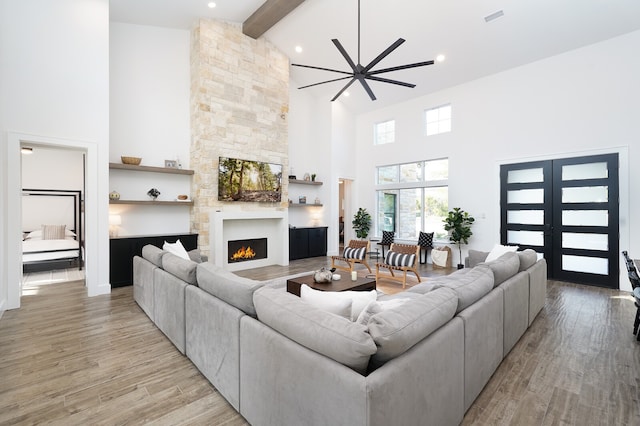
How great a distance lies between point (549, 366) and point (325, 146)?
24.1 feet

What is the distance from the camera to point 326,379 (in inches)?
52.7

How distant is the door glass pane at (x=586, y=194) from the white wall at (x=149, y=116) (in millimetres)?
7741

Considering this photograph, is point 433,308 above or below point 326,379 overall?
above

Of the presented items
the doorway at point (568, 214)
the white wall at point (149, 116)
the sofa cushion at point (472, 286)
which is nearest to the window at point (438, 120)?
the doorway at point (568, 214)

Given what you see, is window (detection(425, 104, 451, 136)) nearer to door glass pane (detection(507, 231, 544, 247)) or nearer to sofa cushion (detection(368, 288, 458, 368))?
door glass pane (detection(507, 231, 544, 247))

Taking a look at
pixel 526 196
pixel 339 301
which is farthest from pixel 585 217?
pixel 339 301

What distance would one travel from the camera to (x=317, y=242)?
855 centimetres

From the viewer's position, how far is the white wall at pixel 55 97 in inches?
157

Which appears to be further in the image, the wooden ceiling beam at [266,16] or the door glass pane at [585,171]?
the wooden ceiling beam at [266,16]

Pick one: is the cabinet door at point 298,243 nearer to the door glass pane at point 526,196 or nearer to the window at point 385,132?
the window at point 385,132

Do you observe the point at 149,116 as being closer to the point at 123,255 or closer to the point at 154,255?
the point at 123,255

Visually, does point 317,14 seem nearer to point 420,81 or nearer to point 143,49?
point 420,81

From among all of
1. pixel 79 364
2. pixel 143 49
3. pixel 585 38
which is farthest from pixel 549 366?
pixel 143 49

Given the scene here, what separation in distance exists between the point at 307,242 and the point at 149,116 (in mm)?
4809
